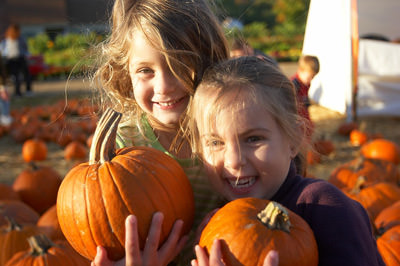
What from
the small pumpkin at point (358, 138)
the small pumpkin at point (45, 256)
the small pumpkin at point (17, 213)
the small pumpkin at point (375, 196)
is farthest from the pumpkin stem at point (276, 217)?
the small pumpkin at point (358, 138)

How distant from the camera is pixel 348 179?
14.1 ft

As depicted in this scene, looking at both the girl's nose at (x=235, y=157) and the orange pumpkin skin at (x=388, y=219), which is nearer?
the girl's nose at (x=235, y=157)

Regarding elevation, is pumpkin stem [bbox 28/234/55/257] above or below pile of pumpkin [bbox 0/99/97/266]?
above

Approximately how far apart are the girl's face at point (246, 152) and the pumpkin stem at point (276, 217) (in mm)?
340

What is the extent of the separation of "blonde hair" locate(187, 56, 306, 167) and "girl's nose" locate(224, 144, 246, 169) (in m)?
0.16

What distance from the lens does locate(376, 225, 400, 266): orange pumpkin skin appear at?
2.57m

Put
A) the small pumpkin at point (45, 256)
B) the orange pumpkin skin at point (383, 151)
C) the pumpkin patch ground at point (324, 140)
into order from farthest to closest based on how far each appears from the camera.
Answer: the pumpkin patch ground at point (324, 140), the orange pumpkin skin at point (383, 151), the small pumpkin at point (45, 256)

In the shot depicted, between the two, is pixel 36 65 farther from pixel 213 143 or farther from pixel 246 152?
pixel 246 152

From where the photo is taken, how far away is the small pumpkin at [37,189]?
14.7ft

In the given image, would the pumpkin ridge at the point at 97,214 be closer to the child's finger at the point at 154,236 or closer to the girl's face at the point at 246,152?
the child's finger at the point at 154,236

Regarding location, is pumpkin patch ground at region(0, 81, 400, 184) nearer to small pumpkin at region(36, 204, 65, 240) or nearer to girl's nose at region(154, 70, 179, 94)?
small pumpkin at region(36, 204, 65, 240)

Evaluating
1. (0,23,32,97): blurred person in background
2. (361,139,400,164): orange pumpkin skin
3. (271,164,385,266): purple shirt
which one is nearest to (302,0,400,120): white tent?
(361,139,400,164): orange pumpkin skin

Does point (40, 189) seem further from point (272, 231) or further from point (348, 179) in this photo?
point (272, 231)

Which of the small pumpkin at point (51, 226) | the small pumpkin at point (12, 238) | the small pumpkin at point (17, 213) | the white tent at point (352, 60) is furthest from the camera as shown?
the white tent at point (352, 60)
